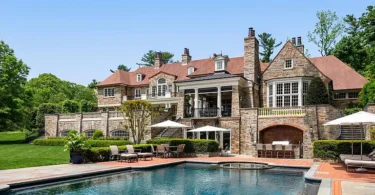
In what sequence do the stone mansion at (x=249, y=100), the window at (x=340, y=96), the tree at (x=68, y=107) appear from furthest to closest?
the tree at (x=68, y=107)
the window at (x=340, y=96)
the stone mansion at (x=249, y=100)

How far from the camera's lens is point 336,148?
19.8 m

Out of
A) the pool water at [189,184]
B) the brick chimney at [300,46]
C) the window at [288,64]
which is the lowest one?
the pool water at [189,184]

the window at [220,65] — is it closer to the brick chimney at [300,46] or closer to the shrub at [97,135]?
the brick chimney at [300,46]

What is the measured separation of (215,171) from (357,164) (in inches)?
263

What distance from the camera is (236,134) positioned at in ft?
89.8

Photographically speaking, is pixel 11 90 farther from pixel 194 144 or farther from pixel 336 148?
pixel 336 148

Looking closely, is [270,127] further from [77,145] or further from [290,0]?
[77,145]

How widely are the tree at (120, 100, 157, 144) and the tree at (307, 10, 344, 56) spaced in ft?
107

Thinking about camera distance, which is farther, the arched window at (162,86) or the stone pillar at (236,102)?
the arched window at (162,86)

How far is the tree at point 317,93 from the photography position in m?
27.2

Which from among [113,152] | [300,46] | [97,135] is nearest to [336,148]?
[113,152]

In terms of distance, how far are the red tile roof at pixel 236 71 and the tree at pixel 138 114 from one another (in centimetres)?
1096

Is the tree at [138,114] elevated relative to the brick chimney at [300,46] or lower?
lower

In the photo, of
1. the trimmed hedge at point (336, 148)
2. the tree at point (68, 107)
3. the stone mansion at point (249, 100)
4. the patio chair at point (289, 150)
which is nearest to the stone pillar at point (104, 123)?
the stone mansion at point (249, 100)
